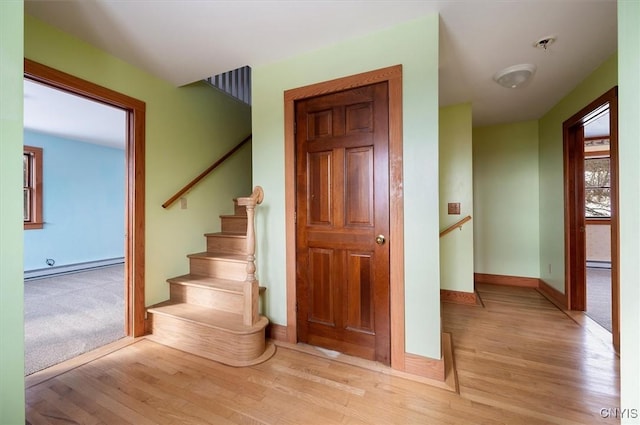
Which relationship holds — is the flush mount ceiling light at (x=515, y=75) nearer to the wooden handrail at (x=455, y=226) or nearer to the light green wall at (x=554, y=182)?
the light green wall at (x=554, y=182)

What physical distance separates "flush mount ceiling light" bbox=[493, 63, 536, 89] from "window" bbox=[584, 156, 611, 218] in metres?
3.88

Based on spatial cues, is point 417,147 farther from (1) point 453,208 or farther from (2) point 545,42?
(1) point 453,208

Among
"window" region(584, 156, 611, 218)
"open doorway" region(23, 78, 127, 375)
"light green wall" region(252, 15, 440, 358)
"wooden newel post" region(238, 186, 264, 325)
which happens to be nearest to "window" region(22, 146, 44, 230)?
"open doorway" region(23, 78, 127, 375)

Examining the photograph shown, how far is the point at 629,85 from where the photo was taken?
95 cm

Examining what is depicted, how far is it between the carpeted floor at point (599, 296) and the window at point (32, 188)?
7401 mm

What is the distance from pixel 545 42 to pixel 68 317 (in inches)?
189

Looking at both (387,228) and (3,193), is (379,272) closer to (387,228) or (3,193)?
(387,228)

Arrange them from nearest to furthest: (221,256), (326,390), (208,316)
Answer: (326,390) < (208,316) < (221,256)

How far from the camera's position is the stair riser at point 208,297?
7.30ft

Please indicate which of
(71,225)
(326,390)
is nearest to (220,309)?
(326,390)

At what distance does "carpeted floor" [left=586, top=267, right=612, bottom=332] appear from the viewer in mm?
2613

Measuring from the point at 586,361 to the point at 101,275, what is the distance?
607 centimetres

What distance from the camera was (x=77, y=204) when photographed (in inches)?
188

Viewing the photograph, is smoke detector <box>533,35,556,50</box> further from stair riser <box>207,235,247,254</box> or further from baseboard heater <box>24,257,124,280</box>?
baseboard heater <box>24,257,124,280</box>
